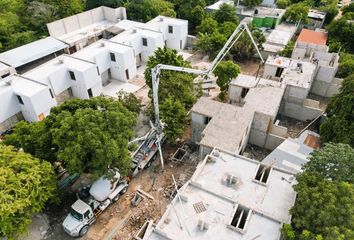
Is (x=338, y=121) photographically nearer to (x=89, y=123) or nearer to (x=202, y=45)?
(x=89, y=123)


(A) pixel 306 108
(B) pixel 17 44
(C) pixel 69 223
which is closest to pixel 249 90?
(A) pixel 306 108

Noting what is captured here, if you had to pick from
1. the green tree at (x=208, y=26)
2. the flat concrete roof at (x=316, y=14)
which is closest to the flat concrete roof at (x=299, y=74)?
the green tree at (x=208, y=26)

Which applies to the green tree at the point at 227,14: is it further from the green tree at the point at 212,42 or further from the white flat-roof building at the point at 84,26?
the white flat-roof building at the point at 84,26

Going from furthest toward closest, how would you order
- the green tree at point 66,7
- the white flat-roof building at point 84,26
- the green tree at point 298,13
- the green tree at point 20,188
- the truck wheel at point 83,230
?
1. the green tree at point 298,13
2. the green tree at point 66,7
3. the white flat-roof building at point 84,26
4. the truck wheel at point 83,230
5. the green tree at point 20,188

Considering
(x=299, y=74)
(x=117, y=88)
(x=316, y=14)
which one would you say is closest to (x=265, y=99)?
(x=299, y=74)

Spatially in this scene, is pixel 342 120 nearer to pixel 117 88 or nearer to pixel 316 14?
pixel 117 88

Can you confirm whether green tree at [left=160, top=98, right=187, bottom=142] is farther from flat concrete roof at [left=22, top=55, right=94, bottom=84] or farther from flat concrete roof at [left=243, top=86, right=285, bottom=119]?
flat concrete roof at [left=22, top=55, right=94, bottom=84]
